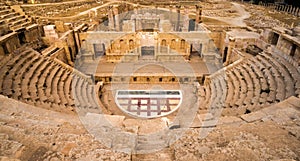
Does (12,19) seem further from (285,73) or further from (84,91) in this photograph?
(285,73)

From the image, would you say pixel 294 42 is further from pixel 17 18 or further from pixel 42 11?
pixel 42 11

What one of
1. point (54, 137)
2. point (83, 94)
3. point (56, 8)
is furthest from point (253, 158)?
point (56, 8)

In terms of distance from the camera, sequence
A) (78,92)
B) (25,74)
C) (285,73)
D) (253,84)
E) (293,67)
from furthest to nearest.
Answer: (78,92) → (25,74) → (253,84) → (293,67) → (285,73)

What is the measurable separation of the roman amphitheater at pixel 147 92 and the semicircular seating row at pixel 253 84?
0.20ft

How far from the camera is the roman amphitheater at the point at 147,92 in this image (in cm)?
438

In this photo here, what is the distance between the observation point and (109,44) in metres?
16.7

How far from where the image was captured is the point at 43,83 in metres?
10.5

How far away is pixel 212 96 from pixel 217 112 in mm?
2342

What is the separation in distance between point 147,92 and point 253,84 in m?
6.75

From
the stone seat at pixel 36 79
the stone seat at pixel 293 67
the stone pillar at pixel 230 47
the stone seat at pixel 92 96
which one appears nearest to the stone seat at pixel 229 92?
the stone seat at pixel 293 67

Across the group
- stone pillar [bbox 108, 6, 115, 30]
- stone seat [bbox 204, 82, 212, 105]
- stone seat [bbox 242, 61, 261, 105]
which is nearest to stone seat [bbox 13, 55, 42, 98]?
stone pillar [bbox 108, 6, 115, 30]

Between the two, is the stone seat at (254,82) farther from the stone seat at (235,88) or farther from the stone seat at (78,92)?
the stone seat at (78,92)

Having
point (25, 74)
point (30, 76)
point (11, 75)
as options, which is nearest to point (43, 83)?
point (30, 76)

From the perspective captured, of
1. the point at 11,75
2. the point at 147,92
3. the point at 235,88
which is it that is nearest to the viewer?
the point at 11,75
